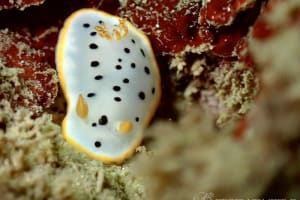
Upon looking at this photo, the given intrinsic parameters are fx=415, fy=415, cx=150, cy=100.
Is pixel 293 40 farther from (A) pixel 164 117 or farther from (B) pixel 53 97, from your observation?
(A) pixel 164 117

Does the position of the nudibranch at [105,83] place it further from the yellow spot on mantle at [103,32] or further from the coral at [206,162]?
the coral at [206,162]

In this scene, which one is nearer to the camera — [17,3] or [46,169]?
[46,169]

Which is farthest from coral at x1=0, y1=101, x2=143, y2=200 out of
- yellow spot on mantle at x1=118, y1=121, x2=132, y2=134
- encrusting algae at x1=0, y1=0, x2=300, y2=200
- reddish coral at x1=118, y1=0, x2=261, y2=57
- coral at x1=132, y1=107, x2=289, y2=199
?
reddish coral at x1=118, y1=0, x2=261, y2=57

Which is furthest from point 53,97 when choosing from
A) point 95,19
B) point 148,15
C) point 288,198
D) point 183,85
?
point 288,198

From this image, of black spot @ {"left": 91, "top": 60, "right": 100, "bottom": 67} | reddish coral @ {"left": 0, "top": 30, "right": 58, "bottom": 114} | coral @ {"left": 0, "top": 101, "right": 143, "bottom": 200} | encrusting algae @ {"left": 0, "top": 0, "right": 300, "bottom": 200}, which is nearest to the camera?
encrusting algae @ {"left": 0, "top": 0, "right": 300, "bottom": 200}

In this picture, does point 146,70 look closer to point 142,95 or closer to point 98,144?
point 142,95

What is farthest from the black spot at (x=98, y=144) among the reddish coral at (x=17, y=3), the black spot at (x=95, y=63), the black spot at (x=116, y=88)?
the reddish coral at (x=17, y=3)

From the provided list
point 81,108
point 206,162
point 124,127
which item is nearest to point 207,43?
point 124,127

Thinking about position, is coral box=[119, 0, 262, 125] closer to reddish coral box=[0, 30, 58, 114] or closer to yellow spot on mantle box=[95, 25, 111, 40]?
yellow spot on mantle box=[95, 25, 111, 40]
